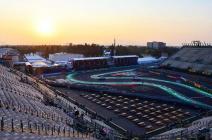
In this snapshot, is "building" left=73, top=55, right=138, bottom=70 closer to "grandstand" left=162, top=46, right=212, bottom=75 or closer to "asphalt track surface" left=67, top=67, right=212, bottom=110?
"asphalt track surface" left=67, top=67, right=212, bottom=110

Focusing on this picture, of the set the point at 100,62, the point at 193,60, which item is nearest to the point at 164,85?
the point at 193,60

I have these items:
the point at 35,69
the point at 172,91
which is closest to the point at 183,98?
the point at 172,91

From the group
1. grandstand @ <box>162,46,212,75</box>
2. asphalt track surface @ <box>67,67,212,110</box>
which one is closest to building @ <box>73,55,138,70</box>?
asphalt track surface @ <box>67,67,212,110</box>

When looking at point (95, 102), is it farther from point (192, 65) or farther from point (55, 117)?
point (192, 65)

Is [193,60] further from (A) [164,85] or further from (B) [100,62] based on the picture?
(B) [100,62]

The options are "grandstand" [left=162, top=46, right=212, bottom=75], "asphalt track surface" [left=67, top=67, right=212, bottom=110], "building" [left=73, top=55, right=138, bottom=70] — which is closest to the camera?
"asphalt track surface" [left=67, top=67, right=212, bottom=110]

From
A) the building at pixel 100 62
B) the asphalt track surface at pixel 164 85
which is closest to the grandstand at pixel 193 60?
the asphalt track surface at pixel 164 85
